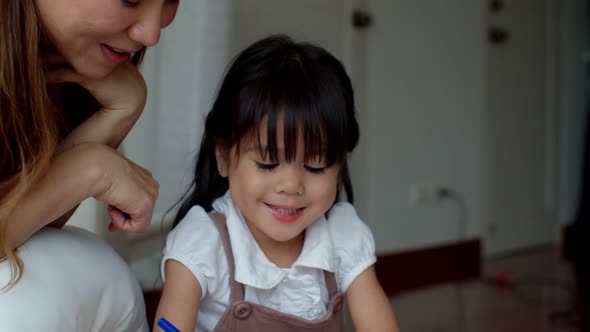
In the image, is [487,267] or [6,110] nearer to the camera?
[6,110]

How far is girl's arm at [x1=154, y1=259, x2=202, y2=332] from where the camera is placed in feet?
2.99

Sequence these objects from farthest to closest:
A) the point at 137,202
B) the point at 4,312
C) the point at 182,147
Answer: the point at 182,147 < the point at 137,202 < the point at 4,312

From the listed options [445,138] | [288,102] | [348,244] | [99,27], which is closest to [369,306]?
[348,244]

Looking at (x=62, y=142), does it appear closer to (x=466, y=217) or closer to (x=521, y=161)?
(x=466, y=217)

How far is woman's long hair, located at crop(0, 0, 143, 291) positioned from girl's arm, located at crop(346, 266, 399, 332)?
1.72 feet

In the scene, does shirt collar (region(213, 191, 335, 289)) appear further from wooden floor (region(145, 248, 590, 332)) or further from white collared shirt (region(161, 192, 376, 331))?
wooden floor (region(145, 248, 590, 332))

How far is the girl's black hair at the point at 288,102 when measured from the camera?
0.96 meters

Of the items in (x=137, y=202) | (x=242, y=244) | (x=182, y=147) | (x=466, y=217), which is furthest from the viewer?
(x=466, y=217)

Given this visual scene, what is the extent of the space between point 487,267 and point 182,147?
186cm

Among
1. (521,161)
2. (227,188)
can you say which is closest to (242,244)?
(227,188)

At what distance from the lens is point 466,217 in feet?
9.84

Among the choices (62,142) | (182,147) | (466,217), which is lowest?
(466,217)

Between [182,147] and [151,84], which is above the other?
[151,84]

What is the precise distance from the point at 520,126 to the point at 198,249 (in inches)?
107
